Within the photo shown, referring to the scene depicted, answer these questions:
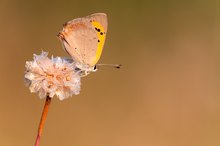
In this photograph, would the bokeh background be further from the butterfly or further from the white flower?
the white flower

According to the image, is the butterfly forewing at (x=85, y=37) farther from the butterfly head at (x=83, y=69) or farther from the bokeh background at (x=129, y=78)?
the bokeh background at (x=129, y=78)

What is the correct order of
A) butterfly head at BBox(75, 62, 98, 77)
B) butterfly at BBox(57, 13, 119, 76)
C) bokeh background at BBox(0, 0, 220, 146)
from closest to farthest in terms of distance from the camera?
butterfly head at BBox(75, 62, 98, 77) < butterfly at BBox(57, 13, 119, 76) < bokeh background at BBox(0, 0, 220, 146)

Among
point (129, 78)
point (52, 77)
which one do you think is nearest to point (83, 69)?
point (52, 77)

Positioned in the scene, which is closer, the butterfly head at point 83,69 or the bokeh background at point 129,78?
the butterfly head at point 83,69

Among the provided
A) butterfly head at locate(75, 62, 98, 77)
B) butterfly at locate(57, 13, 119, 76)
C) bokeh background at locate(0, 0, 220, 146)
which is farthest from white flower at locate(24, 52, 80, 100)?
bokeh background at locate(0, 0, 220, 146)

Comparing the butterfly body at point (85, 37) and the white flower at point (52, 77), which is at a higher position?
the butterfly body at point (85, 37)

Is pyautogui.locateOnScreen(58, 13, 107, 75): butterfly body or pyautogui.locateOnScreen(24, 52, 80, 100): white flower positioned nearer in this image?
pyautogui.locateOnScreen(24, 52, 80, 100): white flower

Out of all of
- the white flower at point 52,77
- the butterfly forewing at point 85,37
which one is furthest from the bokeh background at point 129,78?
the white flower at point 52,77
